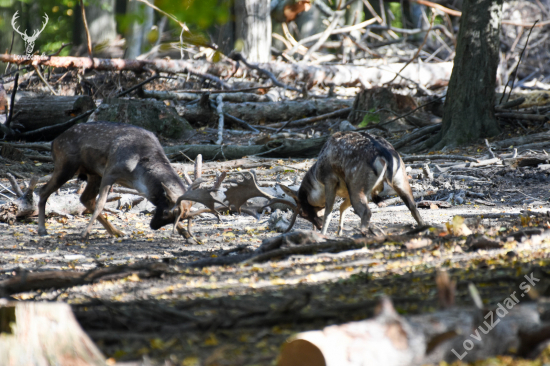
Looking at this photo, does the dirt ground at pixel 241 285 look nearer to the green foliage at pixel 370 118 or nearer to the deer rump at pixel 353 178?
the deer rump at pixel 353 178

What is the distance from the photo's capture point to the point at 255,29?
2069 cm

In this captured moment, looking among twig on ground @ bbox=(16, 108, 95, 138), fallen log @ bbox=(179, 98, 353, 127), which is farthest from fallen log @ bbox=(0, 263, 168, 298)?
fallen log @ bbox=(179, 98, 353, 127)

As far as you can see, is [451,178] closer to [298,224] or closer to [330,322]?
[298,224]

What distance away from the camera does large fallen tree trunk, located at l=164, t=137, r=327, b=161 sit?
43.0 ft

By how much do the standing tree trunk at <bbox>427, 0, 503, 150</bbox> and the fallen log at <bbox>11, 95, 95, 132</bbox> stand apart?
892 cm

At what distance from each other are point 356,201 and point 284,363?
15.6ft

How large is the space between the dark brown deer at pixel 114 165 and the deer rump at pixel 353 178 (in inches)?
67.7

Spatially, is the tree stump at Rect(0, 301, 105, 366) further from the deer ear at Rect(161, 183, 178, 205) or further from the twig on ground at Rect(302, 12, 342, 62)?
the twig on ground at Rect(302, 12, 342, 62)

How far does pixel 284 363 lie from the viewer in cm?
243

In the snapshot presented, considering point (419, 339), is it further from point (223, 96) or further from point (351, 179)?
point (223, 96)

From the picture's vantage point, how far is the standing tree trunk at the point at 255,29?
20656mm

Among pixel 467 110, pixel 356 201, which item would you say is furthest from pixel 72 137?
pixel 467 110

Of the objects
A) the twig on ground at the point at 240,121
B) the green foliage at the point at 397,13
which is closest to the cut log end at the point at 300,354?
the twig on ground at the point at 240,121

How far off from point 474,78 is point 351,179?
22.7ft
